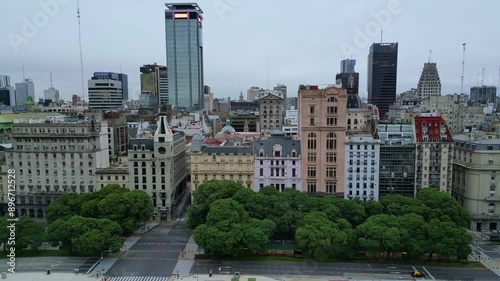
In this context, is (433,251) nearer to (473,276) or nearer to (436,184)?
(473,276)

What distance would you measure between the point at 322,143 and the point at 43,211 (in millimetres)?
102564

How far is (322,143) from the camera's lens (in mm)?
131875

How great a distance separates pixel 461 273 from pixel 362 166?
47216mm

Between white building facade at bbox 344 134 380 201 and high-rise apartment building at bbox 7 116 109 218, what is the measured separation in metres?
89.3

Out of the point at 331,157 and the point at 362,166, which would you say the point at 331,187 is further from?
the point at 362,166

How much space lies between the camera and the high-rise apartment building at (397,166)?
128875mm

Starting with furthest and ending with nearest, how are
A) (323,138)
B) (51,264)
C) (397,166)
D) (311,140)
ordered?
(311,140) < (323,138) < (397,166) < (51,264)

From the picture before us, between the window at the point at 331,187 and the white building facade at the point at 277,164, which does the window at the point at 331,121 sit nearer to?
the white building facade at the point at 277,164

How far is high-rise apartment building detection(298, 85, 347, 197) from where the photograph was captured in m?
131

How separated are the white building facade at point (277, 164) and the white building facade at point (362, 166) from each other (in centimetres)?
1731

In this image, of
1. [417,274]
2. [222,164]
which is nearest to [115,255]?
[222,164]

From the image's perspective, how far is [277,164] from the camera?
5231 inches

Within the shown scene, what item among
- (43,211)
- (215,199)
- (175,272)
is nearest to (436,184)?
(215,199)

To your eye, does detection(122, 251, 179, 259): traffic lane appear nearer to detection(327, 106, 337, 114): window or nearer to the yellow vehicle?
the yellow vehicle
